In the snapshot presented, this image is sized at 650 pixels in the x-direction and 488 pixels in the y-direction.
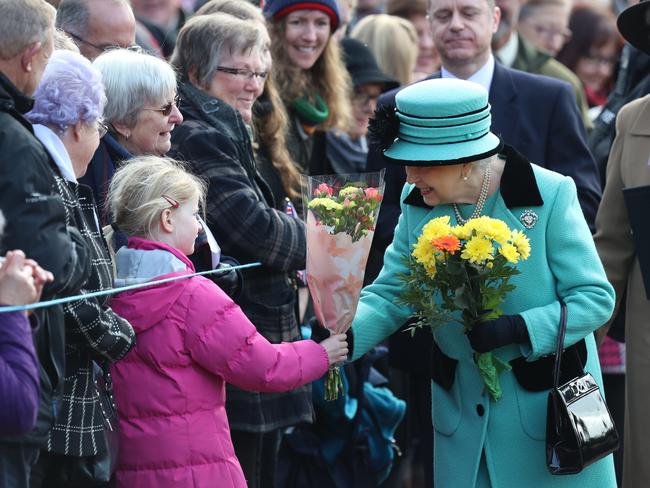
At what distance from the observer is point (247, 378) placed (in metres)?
4.17

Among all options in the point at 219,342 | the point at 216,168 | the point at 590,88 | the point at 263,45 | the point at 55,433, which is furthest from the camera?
the point at 590,88

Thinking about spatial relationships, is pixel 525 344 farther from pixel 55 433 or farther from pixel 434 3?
pixel 434 3

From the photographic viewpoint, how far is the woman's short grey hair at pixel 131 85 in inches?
183

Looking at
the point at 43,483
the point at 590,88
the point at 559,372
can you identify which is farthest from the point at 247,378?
the point at 590,88

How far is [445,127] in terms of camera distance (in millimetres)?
4320

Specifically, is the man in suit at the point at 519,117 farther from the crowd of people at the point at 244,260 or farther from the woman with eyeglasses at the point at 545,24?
the woman with eyeglasses at the point at 545,24

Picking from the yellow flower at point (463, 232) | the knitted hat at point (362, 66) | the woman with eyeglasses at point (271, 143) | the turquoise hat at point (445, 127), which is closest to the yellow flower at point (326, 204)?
the turquoise hat at point (445, 127)

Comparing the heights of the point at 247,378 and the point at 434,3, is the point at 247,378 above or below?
below

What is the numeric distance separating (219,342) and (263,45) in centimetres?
187

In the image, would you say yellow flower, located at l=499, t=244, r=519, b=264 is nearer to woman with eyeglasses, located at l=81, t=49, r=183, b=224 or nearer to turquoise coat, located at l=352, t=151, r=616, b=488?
turquoise coat, located at l=352, t=151, r=616, b=488

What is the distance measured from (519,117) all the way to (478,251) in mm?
2048

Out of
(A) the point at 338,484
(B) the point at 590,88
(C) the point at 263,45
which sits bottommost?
(A) the point at 338,484

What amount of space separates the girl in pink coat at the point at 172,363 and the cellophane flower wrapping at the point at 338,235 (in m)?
0.32

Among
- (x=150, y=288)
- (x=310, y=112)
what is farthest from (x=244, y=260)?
(x=310, y=112)
